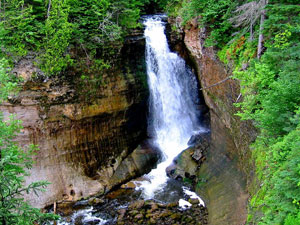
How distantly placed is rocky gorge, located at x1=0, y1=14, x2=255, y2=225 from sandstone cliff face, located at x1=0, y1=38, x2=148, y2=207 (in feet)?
0.16

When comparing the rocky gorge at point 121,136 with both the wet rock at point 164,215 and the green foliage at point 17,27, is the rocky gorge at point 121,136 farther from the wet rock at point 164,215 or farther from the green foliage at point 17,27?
the green foliage at point 17,27

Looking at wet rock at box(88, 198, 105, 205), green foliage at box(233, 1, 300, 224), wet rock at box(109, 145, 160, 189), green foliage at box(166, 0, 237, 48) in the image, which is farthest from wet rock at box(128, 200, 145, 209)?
green foliage at box(166, 0, 237, 48)

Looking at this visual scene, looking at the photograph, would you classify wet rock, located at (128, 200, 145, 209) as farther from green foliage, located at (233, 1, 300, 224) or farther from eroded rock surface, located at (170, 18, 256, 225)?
green foliage, located at (233, 1, 300, 224)

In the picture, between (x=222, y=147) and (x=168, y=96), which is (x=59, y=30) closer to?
(x=168, y=96)

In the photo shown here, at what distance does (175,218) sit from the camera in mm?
12453

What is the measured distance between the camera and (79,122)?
49.5 feet

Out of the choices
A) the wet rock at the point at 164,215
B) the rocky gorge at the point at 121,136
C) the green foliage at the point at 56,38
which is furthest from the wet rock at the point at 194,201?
Result: the green foliage at the point at 56,38

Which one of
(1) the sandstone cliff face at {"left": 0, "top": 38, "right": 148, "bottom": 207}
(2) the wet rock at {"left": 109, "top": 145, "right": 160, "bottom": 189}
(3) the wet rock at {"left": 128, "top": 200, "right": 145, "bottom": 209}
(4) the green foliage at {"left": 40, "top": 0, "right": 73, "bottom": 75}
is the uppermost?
(4) the green foliage at {"left": 40, "top": 0, "right": 73, "bottom": 75}

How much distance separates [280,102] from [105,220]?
9777mm

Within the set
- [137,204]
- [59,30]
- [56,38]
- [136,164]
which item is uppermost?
[59,30]

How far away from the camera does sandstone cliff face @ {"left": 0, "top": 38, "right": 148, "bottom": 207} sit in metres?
13.9

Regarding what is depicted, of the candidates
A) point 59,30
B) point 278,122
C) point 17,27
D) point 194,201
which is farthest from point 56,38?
point 278,122

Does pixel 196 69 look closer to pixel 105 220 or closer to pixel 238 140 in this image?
pixel 238 140

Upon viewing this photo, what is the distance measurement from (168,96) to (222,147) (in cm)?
593
